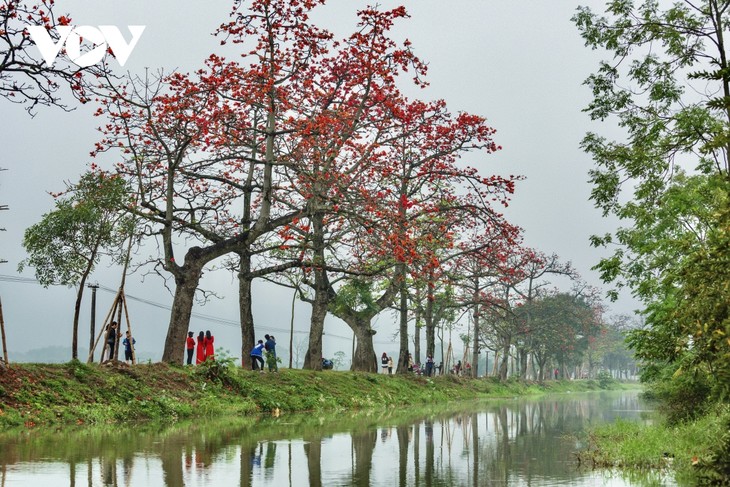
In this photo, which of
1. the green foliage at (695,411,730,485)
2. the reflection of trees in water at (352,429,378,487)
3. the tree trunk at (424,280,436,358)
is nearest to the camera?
the green foliage at (695,411,730,485)

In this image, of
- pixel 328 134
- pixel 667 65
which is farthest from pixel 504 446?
pixel 328 134

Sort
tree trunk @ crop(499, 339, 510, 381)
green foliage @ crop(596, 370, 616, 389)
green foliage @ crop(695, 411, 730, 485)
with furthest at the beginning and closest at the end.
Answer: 1. green foliage @ crop(596, 370, 616, 389)
2. tree trunk @ crop(499, 339, 510, 381)
3. green foliage @ crop(695, 411, 730, 485)

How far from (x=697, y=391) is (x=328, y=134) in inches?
532

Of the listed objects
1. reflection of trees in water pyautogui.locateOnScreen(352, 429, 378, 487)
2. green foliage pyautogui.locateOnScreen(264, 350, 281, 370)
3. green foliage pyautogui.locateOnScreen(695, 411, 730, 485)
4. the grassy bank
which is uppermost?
green foliage pyautogui.locateOnScreen(264, 350, 281, 370)

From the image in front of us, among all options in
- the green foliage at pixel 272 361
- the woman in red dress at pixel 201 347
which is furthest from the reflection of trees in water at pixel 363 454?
the woman in red dress at pixel 201 347

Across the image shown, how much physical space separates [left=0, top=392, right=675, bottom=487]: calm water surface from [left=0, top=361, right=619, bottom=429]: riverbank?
5.95ft

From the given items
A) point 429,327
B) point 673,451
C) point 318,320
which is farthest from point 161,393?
point 429,327

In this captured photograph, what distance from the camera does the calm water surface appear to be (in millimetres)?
12336

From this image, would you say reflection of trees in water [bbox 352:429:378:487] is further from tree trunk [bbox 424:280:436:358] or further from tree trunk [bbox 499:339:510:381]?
tree trunk [bbox 499:339:510:381]

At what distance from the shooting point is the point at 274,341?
3675 centimetres

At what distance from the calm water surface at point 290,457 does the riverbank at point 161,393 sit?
1.81m

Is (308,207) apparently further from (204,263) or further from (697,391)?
(697,391)

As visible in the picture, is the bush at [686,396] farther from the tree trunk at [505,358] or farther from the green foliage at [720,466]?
the tree trunk at [505,358]

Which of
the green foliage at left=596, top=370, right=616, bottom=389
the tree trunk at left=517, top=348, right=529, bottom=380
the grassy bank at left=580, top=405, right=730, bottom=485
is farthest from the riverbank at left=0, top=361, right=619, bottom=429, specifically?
the green foliage at left=596, top=370, right=616, bottom=389
